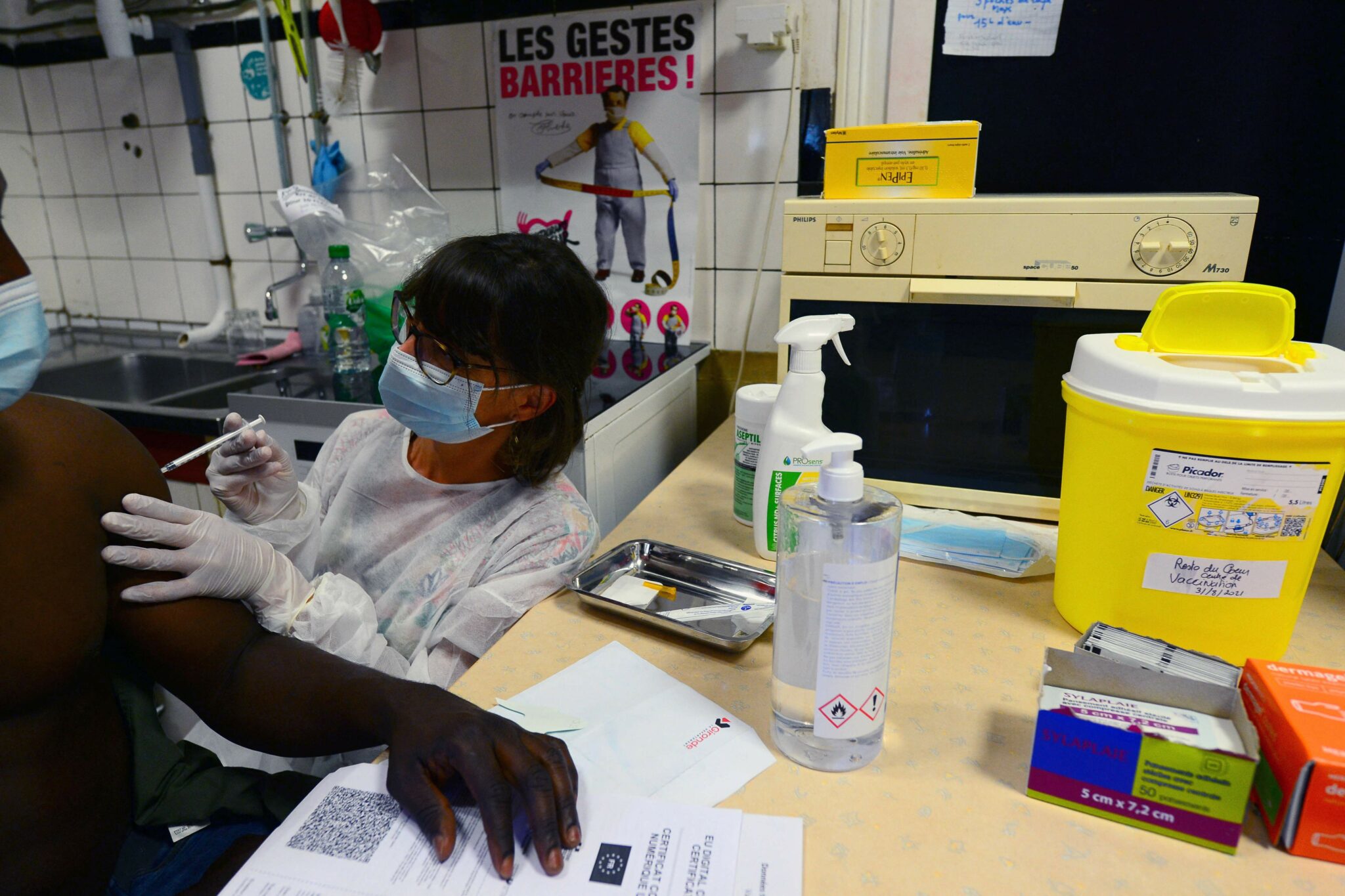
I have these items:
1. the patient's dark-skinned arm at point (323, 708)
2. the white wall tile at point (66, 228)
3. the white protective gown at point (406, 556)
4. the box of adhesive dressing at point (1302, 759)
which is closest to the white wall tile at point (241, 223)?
the white wall tile at point (66, 228)

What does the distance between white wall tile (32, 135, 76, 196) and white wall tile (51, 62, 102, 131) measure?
84mm

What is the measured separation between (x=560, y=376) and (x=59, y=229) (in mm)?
2260

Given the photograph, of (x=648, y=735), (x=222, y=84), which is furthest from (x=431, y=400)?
(x=222, y=84)

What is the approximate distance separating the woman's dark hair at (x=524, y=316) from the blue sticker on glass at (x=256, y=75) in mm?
1332

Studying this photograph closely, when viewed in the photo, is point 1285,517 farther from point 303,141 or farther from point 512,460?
point 303,141

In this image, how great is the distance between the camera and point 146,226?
225 cm

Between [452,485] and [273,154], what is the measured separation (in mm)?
1475

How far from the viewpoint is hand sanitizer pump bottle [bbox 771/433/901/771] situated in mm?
599

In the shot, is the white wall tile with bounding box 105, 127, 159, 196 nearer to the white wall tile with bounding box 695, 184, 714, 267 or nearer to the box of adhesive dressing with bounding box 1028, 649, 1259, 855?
the white wall tile with bounding box 695, 184, 714, 267

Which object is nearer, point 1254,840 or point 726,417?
point 1254,840

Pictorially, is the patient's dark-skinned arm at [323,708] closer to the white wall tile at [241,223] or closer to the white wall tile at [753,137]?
the white wall tile at [753,137]

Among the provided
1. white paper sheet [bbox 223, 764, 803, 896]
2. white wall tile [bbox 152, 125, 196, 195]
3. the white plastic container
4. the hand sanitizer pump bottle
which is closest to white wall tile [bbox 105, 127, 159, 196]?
white wall tile [bbox 152, 125, 196, 195]

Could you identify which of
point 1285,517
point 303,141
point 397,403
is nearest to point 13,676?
point 397,403

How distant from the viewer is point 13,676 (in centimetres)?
68
